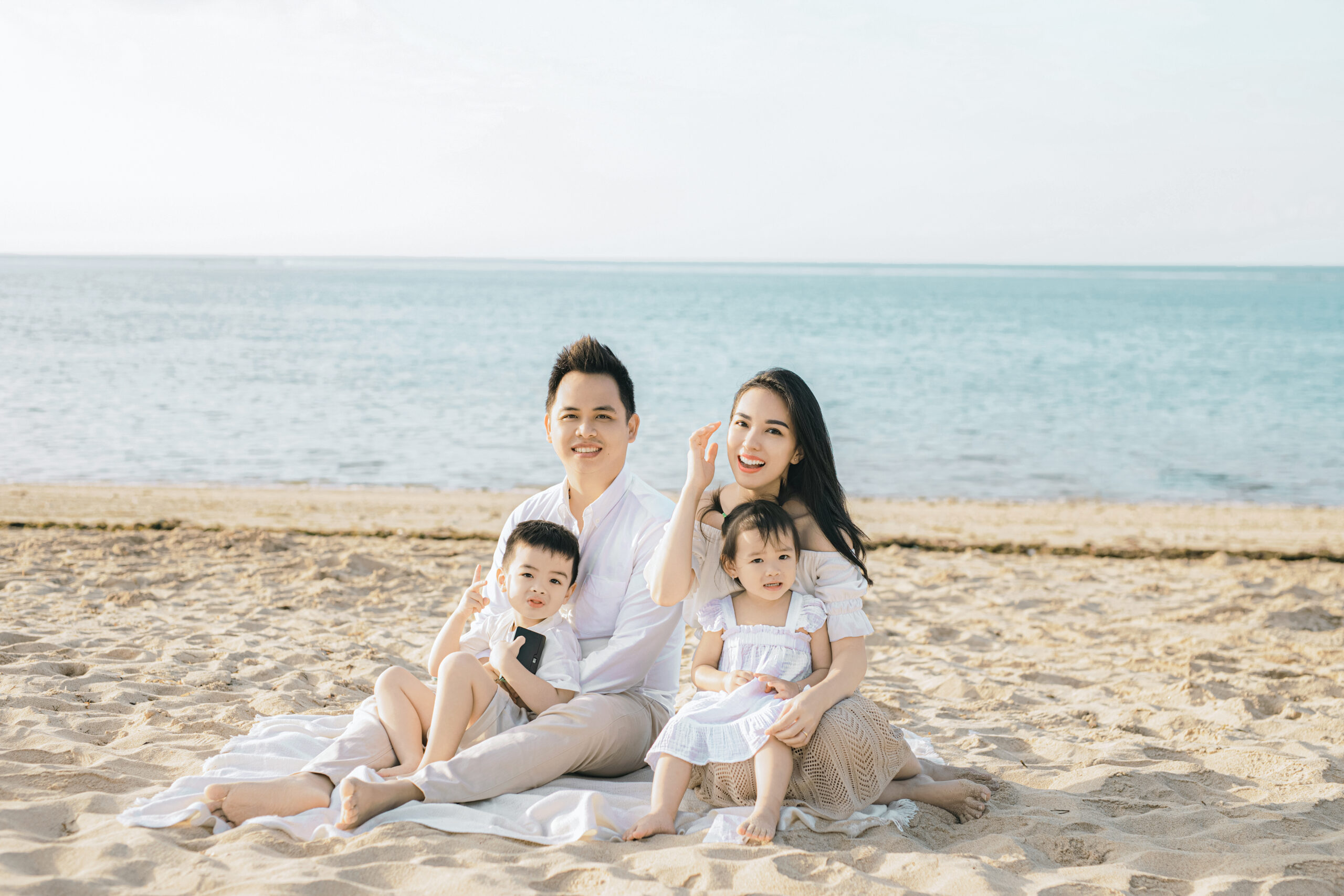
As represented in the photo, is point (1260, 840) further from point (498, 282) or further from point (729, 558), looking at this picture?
point (498, 282)

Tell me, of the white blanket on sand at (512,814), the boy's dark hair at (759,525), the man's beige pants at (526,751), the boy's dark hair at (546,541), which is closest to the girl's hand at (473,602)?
the boy's dark hair at (546,541)

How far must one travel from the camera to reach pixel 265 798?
3217mm

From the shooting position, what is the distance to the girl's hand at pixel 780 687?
337 cm

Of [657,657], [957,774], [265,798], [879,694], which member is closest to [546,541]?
[657,657]

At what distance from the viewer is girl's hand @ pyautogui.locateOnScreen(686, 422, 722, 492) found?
11.1ft

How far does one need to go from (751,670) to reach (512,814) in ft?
3.12

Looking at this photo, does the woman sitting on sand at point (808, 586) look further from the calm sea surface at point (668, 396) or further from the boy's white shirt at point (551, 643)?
the calm sea surface at point (668, 396)

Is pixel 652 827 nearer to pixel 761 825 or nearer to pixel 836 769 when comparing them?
pixel 761 825

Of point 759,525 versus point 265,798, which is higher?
point 759,525

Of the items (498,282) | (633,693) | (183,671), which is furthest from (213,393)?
(498,282)

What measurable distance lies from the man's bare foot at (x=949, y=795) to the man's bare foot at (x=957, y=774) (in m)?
0.16

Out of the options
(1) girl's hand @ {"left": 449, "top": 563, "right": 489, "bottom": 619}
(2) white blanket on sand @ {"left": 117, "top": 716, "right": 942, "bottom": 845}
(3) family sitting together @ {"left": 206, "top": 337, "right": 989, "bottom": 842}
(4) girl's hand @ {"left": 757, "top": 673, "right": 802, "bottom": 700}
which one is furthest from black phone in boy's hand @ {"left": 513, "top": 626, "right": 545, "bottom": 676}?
(4) girl's hand @ {"left": 757, "top": 673, "right": 802, "bottom": 700}

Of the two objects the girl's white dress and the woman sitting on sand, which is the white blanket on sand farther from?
the girl's white dress

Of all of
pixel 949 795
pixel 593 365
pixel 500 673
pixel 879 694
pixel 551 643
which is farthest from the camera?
pixel 879 694
